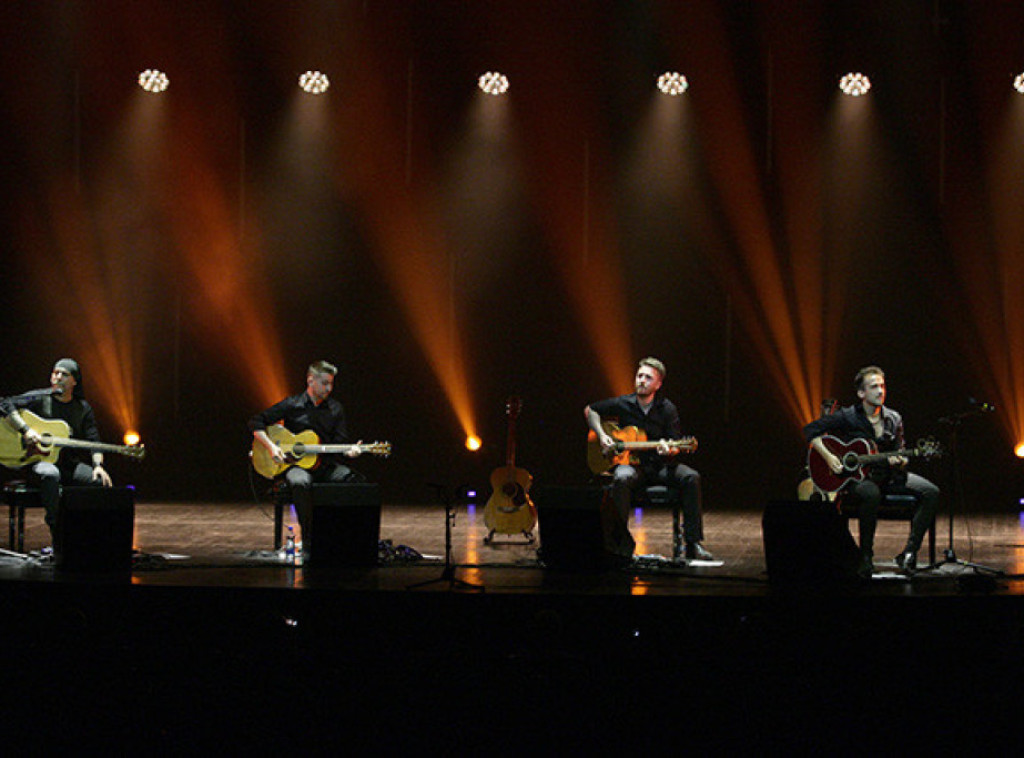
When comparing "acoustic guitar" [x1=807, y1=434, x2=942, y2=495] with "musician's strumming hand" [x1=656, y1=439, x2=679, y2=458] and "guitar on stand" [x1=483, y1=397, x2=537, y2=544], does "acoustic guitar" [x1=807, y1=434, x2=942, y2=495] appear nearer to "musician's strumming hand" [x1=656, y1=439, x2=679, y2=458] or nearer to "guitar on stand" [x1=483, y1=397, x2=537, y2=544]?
"musician's strumming hand" [x1=656, y1=439, x2=679, y2=458]

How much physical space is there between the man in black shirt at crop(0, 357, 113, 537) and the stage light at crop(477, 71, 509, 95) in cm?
500

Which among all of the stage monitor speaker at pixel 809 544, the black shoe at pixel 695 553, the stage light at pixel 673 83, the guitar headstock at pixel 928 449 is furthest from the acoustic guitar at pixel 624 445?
the stage light at pixel 673 83

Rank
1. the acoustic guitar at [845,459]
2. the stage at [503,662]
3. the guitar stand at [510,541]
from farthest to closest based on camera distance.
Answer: the guitar stand at [510,541], the acoustic guitar at [845,459], the stage at [503,662]

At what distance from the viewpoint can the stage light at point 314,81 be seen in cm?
1047

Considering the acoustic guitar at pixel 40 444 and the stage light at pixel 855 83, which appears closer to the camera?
the acoustic guitar at pixel 40 444

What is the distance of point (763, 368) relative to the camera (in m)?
10.3

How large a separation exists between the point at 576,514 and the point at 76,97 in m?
7.28

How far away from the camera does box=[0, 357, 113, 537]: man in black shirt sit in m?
6.52

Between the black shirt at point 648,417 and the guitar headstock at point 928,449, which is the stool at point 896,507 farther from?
the black shirt at point 648,417

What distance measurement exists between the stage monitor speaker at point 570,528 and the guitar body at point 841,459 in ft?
4.05

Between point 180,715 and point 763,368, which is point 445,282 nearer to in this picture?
point 763,368

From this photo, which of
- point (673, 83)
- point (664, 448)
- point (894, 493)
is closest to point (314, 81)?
point (673, 83)

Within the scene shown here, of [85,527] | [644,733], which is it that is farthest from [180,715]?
[644,733]

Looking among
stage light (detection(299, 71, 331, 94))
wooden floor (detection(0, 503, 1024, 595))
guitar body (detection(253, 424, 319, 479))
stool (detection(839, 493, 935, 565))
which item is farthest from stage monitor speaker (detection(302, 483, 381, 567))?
stage light (detection(299, 71, 331, 94))
